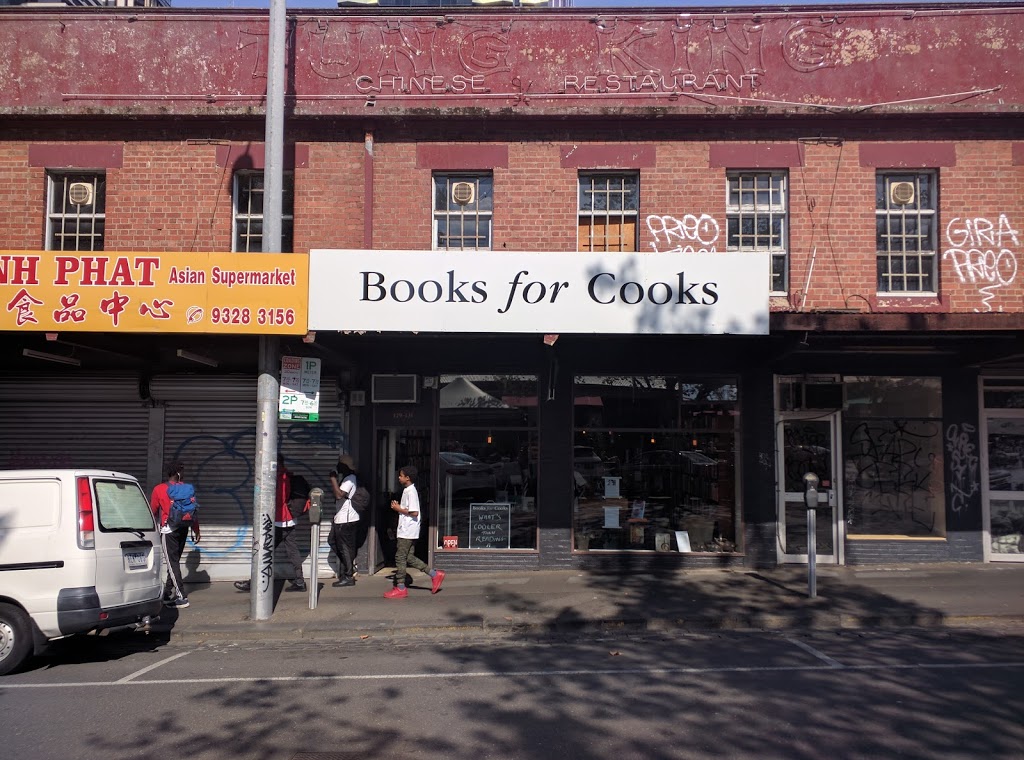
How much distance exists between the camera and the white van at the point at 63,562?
7.12 metres

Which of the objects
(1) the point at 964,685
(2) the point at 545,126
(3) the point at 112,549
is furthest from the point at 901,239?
(3) the point at 112,549

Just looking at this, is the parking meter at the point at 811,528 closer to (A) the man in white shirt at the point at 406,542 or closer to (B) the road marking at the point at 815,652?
(B) the road marking at the point at 815,652

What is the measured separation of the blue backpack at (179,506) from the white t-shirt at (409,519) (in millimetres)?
2751

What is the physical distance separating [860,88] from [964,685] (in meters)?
9.18

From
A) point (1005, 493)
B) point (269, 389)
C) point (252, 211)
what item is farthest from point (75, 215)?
point (1005, 493)

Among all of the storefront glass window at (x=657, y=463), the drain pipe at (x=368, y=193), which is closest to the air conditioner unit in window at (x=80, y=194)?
the drain pipe at (x=368, y=193)

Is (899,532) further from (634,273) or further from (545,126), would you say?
(545,126)

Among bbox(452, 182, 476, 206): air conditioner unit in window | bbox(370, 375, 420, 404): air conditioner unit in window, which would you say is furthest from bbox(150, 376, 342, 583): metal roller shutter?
bbox(452, 182, 476, 206): air conditioner unit in window


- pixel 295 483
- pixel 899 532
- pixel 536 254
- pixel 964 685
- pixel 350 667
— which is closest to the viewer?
pixel 964 685

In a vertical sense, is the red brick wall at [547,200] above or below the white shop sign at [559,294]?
above

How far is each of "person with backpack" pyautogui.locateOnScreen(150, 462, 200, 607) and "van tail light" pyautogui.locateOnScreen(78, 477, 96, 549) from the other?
2547 mm

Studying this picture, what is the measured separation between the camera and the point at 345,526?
11016 mm

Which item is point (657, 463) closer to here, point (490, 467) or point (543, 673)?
point (490, 467)

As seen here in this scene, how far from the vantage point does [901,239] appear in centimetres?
1192
